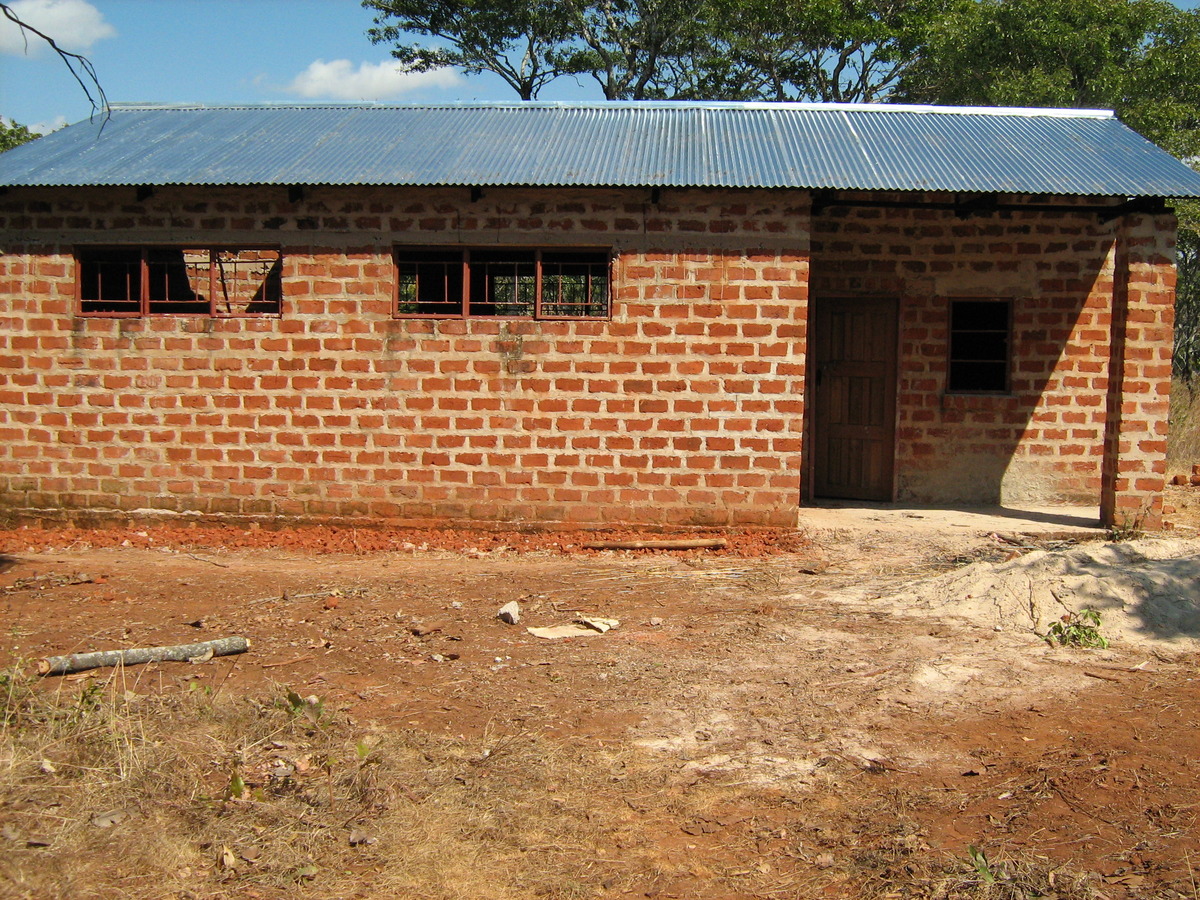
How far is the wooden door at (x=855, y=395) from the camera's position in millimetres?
10523

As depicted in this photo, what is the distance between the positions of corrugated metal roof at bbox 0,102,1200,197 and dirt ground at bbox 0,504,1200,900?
3.20m

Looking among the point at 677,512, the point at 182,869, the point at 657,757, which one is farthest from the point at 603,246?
the point at 182,869

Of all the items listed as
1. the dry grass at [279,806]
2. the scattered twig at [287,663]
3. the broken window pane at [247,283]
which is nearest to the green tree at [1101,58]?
the broken window pane at [247,283]

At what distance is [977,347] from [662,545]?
4.52m

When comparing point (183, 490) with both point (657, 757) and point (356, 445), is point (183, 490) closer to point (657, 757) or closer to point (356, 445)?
point (356, 445)

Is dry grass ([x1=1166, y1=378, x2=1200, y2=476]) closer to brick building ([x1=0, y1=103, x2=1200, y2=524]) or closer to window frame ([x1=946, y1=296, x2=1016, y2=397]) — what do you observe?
window frame ([x1=946, y1=296, x2=1016, y2=397])

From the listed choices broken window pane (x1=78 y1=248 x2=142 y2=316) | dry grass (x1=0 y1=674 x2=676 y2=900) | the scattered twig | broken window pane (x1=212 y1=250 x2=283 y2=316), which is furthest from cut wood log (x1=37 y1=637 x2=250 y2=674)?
broken window pane (x1=212 y1=250 x2=283 y2=316)

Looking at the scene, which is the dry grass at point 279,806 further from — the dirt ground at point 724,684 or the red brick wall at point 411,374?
the red brick wall at point 411,374

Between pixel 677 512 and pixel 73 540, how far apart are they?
5527 mm

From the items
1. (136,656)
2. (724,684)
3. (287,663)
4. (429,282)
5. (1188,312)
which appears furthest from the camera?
(1188,312)

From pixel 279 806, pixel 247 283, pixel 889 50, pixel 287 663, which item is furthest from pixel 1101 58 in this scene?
pixel 279 806

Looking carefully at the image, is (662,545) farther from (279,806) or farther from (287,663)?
(279,806)

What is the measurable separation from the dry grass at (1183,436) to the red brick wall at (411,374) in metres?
7.11

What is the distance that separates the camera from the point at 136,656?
5.44m
